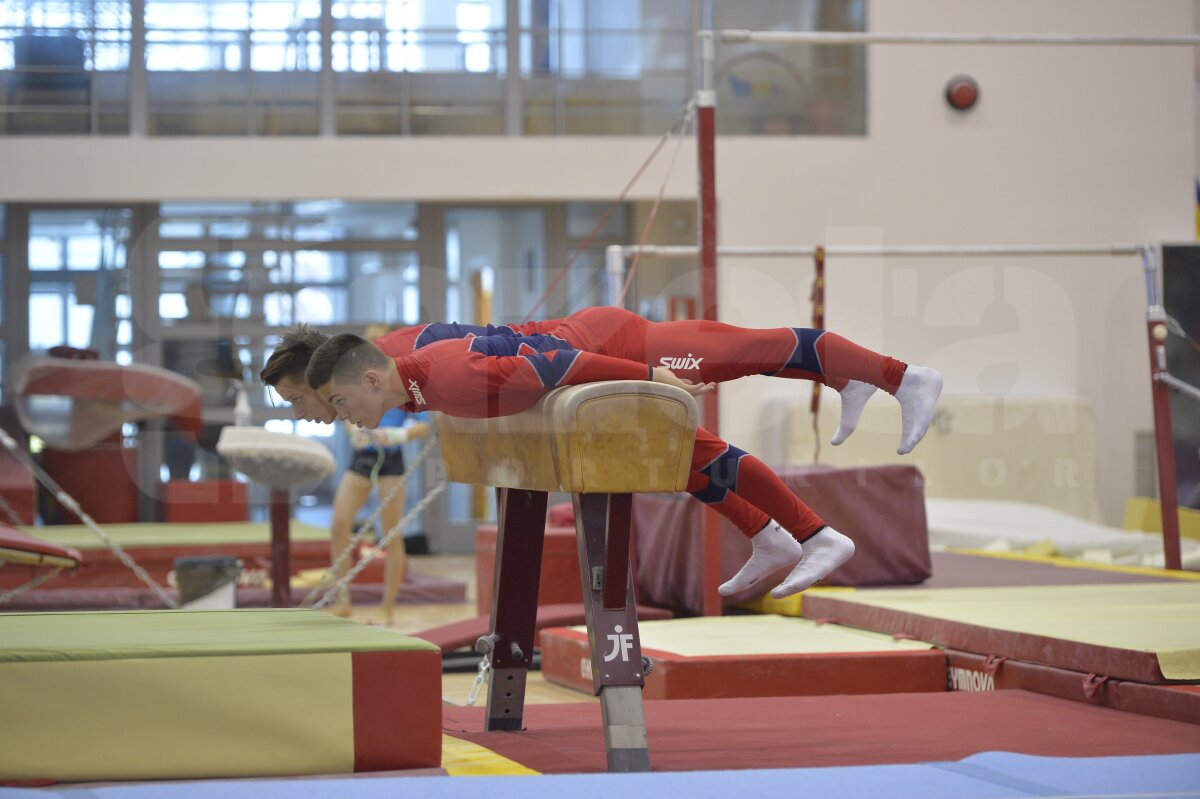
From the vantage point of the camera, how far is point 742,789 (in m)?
2.03

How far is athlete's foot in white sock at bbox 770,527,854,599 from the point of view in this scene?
2846 millimetres

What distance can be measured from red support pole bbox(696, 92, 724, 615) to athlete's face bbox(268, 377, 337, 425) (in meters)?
2.15

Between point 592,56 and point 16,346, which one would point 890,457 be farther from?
point 16,346

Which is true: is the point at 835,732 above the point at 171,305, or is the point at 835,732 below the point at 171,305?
below

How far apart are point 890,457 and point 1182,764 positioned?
7.13 meters

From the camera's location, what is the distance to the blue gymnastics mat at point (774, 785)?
197 cm

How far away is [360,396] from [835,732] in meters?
1.29

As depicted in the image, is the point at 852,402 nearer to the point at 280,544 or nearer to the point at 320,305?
the point at 280,544

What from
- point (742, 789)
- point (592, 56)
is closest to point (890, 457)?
point (592, 56)

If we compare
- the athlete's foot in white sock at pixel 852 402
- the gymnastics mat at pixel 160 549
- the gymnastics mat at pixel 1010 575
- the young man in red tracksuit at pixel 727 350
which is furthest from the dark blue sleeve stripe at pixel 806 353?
the gymnastics mat at pixel 160 549

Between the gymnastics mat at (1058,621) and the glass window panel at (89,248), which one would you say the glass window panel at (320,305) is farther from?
the gymnastics mat at (1058,621)

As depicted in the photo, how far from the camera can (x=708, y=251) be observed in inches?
189

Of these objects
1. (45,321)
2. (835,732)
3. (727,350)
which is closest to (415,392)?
(727,350)

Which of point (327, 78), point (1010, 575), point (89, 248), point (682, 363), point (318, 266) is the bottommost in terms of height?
point (1010, 575)
